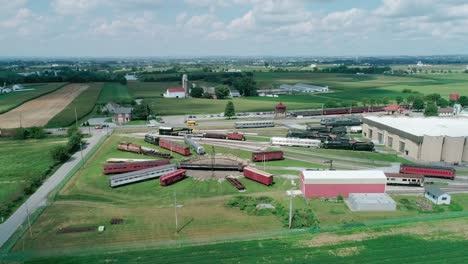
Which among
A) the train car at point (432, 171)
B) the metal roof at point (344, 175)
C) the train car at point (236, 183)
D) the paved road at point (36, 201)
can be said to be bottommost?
the paved road at point (36, 201)

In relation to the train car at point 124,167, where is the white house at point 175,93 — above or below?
above

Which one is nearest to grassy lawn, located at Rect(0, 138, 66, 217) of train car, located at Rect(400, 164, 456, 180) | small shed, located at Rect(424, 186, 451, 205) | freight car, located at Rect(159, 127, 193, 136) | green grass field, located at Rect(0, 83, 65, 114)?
freight car, located at Rect(159, 127, 193, 136)

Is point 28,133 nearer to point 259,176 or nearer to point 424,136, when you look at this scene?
point 259,176

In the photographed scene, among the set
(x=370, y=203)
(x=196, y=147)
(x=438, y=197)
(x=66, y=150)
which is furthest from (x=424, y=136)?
Result: (x=66, y=150)

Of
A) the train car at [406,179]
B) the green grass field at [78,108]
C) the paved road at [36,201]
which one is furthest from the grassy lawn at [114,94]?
the train car at [406,179]

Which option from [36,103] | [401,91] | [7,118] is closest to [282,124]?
[7,118]

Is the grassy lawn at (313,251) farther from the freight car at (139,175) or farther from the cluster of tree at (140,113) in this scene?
the cluster of tree at (140,113)
